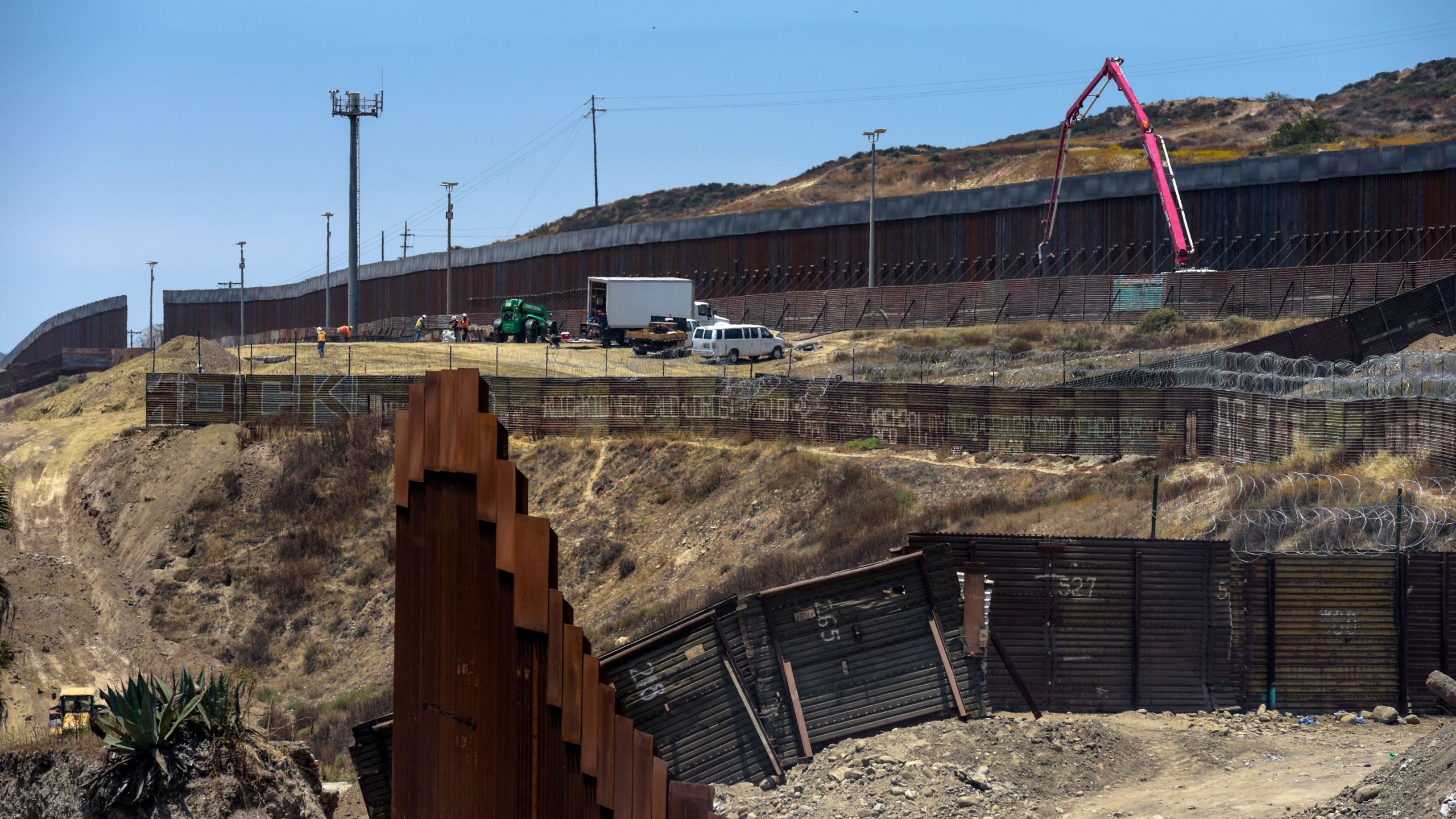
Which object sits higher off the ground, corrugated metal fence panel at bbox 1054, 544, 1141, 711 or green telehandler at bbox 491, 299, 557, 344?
green telehandler at bbox 491, 299, 557, 344

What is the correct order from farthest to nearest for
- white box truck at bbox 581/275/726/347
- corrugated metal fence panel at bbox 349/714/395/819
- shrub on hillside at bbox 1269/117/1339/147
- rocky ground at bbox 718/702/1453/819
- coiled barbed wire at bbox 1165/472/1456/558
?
shrub on hillside at bbox 1269/117/1339/147 < white box truck at bbox 581/275/726/347 < coiled barbed wire at bbox 1165/472/1456/558 < corrugated metal fence panel at bbox 349/714/395/819 < rocky ground at bbox 718/702/1453/819

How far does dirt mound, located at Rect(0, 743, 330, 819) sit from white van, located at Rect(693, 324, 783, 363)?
4108 centimetres

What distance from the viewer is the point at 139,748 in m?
13.9

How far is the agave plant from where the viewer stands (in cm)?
1381

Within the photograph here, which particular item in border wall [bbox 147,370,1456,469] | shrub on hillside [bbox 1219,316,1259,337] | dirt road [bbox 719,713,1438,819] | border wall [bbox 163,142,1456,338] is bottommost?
dirt road [bbox 719,713,1438,819]

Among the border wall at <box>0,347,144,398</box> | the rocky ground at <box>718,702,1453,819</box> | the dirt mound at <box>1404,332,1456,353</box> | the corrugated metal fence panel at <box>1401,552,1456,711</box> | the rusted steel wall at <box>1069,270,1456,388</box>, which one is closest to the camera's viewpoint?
the rocky ground at <box>718,702,1453,819</box>

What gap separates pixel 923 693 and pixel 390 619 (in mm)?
26508

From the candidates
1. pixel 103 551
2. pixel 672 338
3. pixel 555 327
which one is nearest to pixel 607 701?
pixel 103 551

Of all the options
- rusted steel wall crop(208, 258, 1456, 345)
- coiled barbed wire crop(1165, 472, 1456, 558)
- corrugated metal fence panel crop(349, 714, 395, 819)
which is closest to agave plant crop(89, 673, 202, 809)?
corrugated metal fence panel crop(349, 714, 395, 819)

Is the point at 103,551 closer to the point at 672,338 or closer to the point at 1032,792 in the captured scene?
the point at 672,338

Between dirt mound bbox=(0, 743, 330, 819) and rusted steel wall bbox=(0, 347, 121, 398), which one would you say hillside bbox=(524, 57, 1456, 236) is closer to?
rusted steel wall bbox=(0, 347, 121, 398)

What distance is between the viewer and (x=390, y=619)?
40.7 metres

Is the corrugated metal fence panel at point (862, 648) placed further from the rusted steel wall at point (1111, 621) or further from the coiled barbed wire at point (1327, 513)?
the coiled barbed wire at point (1327, 513)

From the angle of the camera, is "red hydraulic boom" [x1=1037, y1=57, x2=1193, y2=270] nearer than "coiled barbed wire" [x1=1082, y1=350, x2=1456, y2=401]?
No
